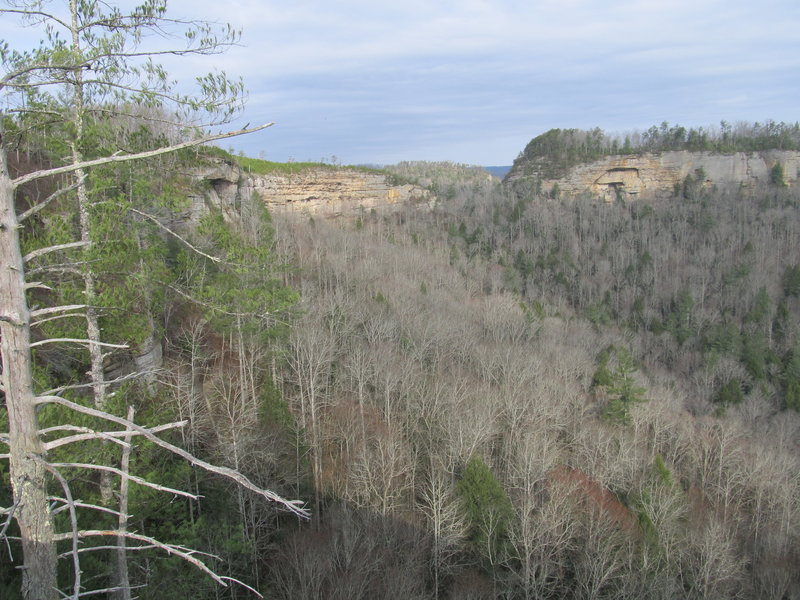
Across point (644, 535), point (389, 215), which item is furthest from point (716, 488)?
point (389, 215)

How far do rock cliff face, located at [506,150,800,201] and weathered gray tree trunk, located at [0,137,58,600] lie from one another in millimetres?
81693

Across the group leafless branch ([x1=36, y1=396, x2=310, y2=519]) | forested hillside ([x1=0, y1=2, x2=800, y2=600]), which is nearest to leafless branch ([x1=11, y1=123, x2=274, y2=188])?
forested hillside ([x1=0, y1=2, x2=800, y2=600])

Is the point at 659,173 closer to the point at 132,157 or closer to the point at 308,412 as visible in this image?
the point at 308,412

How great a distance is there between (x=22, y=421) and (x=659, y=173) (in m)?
92.0

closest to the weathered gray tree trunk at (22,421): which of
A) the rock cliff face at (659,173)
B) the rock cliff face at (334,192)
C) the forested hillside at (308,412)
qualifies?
the forested hillside at (308,412)

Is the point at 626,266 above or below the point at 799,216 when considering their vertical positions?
below

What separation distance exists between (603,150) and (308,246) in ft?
201

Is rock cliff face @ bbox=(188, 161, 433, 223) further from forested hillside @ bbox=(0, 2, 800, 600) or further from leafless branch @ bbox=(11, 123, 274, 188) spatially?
leafless branch @ bbox=(11, 123, 274, 188)

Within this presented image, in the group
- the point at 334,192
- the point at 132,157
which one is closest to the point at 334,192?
the point at 334,192

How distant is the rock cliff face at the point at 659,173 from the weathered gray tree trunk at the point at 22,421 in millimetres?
81693

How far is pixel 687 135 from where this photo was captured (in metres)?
84.1

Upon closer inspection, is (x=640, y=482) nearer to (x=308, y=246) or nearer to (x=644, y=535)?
(x=644, y=535)

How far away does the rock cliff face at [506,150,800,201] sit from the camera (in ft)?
259

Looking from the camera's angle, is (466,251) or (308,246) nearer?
(308,246)
